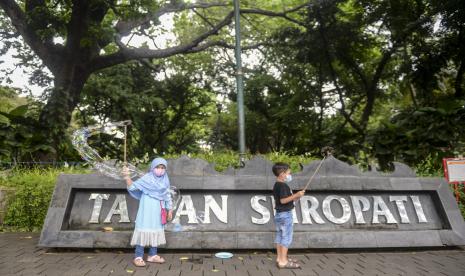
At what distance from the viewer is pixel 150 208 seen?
17.6 ft

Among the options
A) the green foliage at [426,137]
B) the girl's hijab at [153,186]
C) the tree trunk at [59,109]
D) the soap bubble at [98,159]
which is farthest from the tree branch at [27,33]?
the green foliage at [426,137]

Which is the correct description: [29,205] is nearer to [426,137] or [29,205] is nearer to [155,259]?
[155,259]

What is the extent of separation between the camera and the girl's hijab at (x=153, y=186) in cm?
539

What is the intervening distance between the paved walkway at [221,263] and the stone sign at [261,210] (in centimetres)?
18

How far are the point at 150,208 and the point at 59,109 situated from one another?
8.68m

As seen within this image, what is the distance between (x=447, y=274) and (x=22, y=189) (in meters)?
7.60

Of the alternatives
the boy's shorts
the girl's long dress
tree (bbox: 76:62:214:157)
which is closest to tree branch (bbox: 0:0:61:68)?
tree (bbox: 76:62:214:157)

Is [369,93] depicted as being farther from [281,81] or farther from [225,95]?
[225,95]

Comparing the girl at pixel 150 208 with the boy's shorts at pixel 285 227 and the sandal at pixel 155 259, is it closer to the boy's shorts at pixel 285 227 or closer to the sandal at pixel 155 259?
the sandal at pixel 155 259

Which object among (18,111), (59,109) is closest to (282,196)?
(18,111)

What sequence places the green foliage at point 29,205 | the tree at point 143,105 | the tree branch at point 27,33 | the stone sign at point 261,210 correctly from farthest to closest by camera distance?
1. the tree at point 143,105
2. the tree branch at point 27,33
3. the green foliage at point 29,205
4. the stone sign at point 261,210

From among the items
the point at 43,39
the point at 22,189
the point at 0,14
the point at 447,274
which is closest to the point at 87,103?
the point at 0,14

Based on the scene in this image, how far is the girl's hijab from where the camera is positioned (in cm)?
539

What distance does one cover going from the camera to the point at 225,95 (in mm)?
23156
